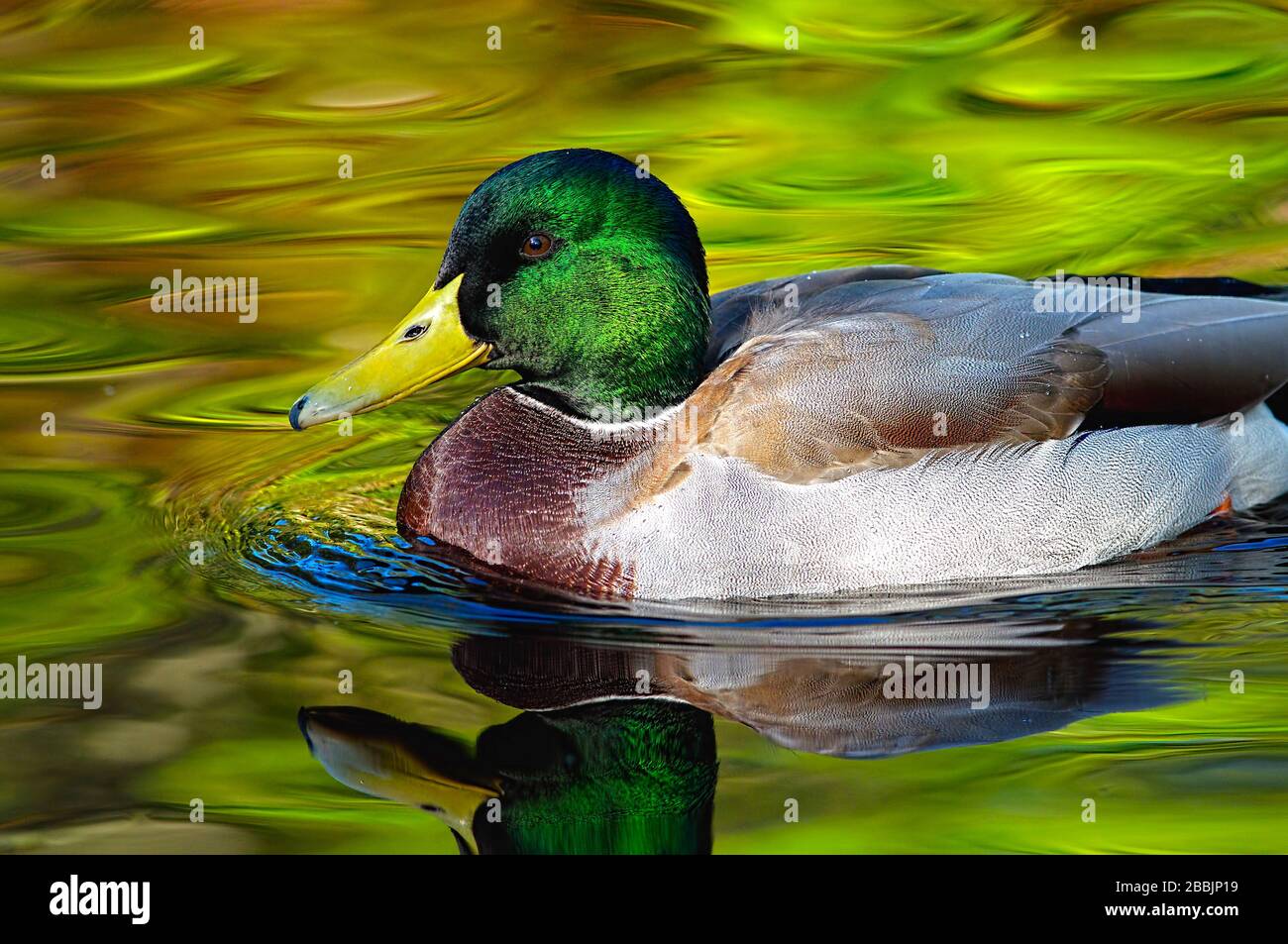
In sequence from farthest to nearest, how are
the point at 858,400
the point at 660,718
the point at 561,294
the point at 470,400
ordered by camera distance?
the point at 470,400
the point at 561,294
the point at 858,400
the point at 660,718

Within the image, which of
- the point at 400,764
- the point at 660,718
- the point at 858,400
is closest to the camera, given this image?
the point at 400,764

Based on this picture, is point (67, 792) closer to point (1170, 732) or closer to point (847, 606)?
point (847, 606)

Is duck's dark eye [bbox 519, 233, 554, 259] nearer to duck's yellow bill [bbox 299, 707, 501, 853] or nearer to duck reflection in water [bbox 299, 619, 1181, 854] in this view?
duck reflection in water [bbox 299, 619, 1181, 854]

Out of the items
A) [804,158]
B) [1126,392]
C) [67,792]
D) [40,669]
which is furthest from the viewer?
[804,158]

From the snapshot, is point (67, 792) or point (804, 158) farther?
point (804, 158)

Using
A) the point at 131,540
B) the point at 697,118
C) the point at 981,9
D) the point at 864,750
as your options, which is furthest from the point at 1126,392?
the point at 981,9

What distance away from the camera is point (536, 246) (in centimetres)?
573

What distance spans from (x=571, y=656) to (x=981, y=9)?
681 centimetres

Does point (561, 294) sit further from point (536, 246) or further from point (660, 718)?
point (660, 718)

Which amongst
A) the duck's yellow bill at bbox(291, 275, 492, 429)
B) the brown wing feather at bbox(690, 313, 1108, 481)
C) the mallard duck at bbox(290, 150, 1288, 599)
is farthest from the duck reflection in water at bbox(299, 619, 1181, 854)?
the duck's yellow bill at bbox(291, 275, 492, 429)

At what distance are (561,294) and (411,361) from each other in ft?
1.75

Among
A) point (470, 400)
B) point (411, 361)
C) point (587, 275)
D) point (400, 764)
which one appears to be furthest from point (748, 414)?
point (470, 400)

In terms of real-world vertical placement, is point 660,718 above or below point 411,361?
below

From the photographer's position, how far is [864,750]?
4.78 m
